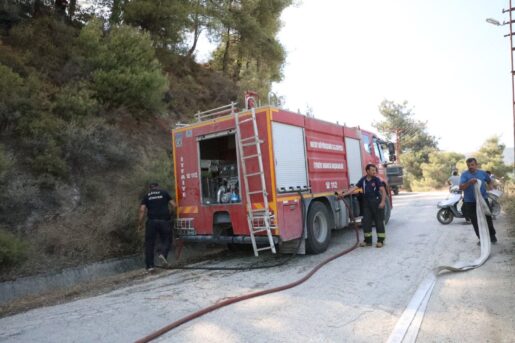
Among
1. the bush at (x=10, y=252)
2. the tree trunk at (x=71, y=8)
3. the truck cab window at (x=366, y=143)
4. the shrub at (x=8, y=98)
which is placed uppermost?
the tree trunk at (x=71, y=8)

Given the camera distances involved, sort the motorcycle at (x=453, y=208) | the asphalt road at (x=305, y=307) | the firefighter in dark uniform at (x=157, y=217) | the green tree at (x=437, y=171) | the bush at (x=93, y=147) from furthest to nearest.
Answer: the green tree at (x=437, y=171)
the motorcycle at (x=453, y=208)
the bush at (x=93, y=147)
the firefighter in dark uniform at (x=157, y=217)
the asphalt road at (x=305, y=307)

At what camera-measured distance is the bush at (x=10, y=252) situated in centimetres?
634

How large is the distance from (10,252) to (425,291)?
6.11 m

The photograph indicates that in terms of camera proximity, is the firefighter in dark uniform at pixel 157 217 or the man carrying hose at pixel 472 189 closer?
the firefighter in dark uniform at pixel 157 217

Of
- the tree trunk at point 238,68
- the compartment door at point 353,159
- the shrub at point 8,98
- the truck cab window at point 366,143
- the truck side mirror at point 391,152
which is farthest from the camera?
the tree trunk at point 238,68

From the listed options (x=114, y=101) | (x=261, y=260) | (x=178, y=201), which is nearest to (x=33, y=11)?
(x=114, y=101)

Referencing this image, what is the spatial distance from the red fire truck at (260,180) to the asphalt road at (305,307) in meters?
0.86

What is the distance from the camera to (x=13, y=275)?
6352 millimetres

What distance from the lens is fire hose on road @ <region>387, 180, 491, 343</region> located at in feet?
12.2

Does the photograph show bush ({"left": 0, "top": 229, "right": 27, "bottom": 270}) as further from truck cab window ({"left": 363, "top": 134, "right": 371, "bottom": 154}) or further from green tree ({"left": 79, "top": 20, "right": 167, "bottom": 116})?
truck cab window ({"left": 363, "top": 134, "right": 371, "bottom": 154})

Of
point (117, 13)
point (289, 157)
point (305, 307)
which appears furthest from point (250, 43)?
point (305, 307)

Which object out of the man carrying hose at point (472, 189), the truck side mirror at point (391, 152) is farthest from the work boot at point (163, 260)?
the truck side mirror at point (391, 152)

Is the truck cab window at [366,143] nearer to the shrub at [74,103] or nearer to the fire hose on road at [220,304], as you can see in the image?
the fire hose on road at [220,304]

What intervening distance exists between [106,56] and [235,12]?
10.4m
